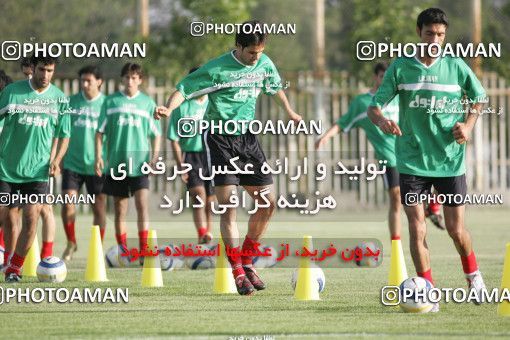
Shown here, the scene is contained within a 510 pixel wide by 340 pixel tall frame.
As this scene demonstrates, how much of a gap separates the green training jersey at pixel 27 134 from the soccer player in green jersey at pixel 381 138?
3.07 m

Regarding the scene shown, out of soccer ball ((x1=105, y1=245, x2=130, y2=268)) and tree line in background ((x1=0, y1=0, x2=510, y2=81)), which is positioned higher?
tree line in background ((x1=0, y1=0, x2=510, y2=81))

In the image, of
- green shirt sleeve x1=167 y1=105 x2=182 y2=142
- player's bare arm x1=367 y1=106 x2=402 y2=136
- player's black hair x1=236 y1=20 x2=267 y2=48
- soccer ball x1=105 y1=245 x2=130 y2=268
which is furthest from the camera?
green shirt sleeve x1=167 y1=105 x2=182 y2=142

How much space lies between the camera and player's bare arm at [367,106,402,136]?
33.5 ft

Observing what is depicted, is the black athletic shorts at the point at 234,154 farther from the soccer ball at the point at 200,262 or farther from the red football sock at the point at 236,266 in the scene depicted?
the soccer ball at the point at 200,262

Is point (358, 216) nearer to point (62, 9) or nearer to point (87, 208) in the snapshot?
point (87, 208)

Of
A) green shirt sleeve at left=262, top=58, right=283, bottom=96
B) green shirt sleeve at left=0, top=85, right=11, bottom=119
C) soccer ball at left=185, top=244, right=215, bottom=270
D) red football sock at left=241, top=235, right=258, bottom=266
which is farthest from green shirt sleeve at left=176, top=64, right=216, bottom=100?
soccer ball at left=185, top=244, right=215, bottom=270

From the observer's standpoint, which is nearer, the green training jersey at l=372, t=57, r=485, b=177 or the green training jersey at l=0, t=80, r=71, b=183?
the green training jersey at l=372, t=57, r=485, b=177

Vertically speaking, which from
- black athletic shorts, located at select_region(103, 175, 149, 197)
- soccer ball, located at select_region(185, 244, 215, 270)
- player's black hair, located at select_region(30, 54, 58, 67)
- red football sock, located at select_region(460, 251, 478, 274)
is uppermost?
player's black hair, located at select_region(30, 54, 58, 67)

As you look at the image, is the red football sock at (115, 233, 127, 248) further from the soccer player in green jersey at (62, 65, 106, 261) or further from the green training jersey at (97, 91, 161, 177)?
the green training jersey at (97, 91, 161, 177)

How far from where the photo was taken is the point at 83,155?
16.7m

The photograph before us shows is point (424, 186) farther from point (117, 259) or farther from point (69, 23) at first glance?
point (69, 23)

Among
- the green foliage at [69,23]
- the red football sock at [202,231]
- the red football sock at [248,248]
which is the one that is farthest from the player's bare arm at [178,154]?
the green foliage at [69,23]

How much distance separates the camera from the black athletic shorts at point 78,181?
1658 cm

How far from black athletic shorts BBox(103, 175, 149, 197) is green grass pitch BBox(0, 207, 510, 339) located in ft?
3.43
